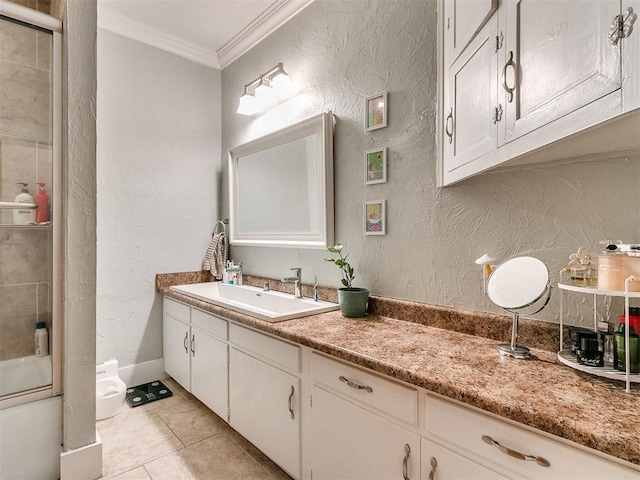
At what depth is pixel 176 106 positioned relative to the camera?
2857 millimetres

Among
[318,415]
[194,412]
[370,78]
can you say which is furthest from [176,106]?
[318,415]

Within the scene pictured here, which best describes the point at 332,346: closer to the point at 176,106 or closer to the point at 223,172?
the point at 223,172

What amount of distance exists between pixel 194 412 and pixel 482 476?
6.42 ft

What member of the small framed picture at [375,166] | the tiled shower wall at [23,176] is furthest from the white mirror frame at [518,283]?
the tiled shower wall at [23,176]

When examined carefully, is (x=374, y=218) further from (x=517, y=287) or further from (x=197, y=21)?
(x=197, y=21)

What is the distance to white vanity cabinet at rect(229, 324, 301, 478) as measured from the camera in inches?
58.6

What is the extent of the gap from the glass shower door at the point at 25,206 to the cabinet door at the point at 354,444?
54.7 inches

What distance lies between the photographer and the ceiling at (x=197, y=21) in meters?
2.38

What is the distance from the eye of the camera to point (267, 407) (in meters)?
1.64

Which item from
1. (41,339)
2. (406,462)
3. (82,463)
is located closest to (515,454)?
(406,462)

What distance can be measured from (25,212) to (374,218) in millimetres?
1832

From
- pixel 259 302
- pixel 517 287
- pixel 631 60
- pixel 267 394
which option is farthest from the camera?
pixel 259 302

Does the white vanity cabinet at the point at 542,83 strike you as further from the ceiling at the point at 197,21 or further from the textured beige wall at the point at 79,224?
the textured beige wall at the point at 79,224

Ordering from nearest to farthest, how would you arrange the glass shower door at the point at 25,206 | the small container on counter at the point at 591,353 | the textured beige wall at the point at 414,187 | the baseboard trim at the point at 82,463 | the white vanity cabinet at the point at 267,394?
1. the small container on counter at the point at 591,353
2. the textured beige wall at the point at 414,187
3. the white vanity cabinet at the point at 267,394
4. the baseboard trim at the point at 82,463
5. the glass shower door at the point at 25,206
